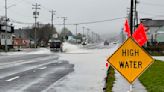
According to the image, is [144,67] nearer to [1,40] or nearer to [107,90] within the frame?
[107,90]

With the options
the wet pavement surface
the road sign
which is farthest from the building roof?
the road sign

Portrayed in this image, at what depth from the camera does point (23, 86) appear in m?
17.6

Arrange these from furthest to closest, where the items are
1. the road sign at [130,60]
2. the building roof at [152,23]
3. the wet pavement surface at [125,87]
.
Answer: the building roof at [152,23]
the wet pavement surface at [125,87]
the road sign at [130,60]

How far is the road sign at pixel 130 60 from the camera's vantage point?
1374cm

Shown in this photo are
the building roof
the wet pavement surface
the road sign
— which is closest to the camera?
the road sign

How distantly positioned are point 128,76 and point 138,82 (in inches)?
201

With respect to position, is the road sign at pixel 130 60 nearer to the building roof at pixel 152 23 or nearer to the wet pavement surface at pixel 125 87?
the wet pavement surface at pixel 125 87

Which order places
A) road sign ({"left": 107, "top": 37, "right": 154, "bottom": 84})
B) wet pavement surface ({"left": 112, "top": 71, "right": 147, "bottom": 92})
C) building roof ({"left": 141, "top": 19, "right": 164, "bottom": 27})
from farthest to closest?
building roof ({"left": 141, "top": 19, "right": 164, "bottom": 27}) → wet pavement surface ({"left": 112, "top": 71, "right": 147, "bottom": 92}) → road sign ({"left": 107, "top": 37, "right": 154, "bottom": 84})

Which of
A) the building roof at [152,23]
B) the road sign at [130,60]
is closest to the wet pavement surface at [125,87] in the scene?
the road sign at [130,60]

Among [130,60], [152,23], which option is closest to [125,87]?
→ [130,60]

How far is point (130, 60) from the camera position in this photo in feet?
45.3

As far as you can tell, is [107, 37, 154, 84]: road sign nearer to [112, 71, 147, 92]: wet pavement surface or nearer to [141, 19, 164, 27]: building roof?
[112, 71, 147, 92]: wet pavement surface

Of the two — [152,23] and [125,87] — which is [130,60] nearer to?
[125,87]

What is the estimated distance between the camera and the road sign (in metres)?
13.7
